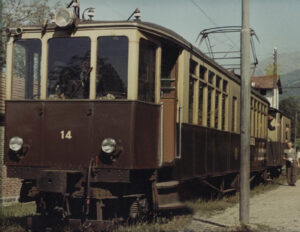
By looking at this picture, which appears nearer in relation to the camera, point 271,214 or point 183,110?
point 183,110

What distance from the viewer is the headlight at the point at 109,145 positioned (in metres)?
7.13

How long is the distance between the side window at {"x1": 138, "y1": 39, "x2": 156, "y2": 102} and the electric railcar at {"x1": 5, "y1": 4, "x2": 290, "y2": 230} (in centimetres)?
1

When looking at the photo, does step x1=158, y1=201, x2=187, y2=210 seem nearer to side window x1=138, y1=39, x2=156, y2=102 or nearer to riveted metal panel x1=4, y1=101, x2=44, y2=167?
side window x1=138, y1=39, x2=156, y2=102

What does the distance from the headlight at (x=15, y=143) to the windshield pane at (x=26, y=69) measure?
0.59 meters

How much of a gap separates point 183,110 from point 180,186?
1202 millimetres

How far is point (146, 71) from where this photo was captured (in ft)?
25.2

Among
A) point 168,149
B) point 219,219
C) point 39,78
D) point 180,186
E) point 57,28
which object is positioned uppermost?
point 57,28

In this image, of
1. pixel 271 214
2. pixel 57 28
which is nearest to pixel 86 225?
pixel 57 28

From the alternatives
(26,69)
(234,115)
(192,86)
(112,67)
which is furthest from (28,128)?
(234,115)

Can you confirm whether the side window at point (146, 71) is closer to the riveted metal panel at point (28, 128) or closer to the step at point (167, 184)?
the step at point (167, 184)

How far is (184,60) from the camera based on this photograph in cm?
866

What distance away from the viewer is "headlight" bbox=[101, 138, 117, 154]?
281 inches

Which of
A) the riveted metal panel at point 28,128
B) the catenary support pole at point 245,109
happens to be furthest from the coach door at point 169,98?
Answer: the riveted metal panel at point 28,128

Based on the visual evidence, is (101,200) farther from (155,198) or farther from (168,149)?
(168,149)
